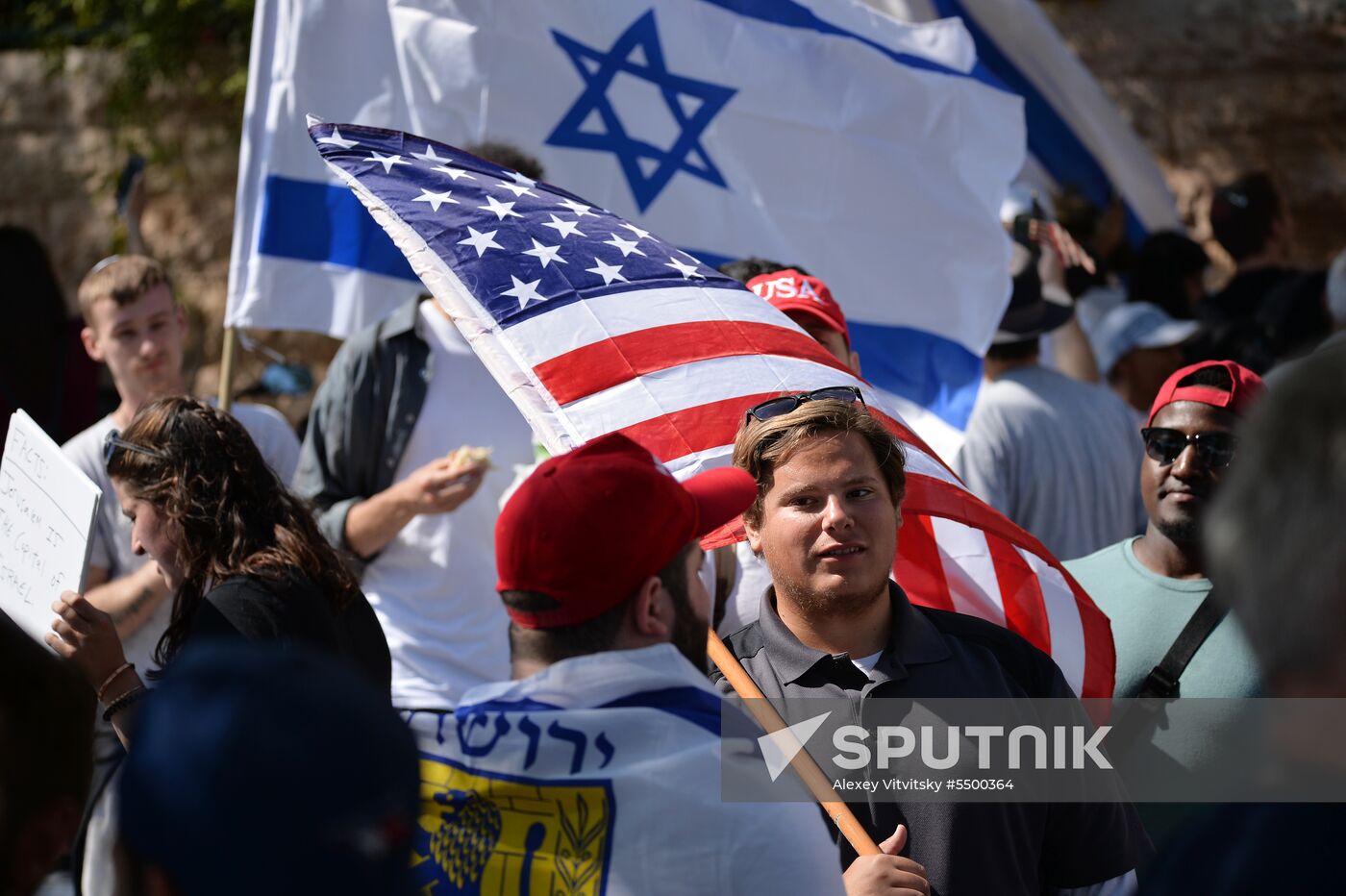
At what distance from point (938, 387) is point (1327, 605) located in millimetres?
3725

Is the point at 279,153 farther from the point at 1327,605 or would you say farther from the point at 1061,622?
the point at 1327,605

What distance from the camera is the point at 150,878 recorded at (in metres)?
1.43

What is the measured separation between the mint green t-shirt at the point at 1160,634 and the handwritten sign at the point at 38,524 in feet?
7.33

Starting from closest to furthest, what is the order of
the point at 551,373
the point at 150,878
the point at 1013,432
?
the point at 150,878 < the point at 551,373 < the point at 1013,432

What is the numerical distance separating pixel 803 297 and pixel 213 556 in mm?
1696

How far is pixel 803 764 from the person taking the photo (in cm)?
256

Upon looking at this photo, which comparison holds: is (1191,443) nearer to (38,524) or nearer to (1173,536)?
(1173,536)

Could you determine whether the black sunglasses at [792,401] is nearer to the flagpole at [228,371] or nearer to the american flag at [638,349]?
the american flag at [638,349]

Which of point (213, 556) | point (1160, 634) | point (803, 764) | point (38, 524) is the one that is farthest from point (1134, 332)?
point (38, 524)

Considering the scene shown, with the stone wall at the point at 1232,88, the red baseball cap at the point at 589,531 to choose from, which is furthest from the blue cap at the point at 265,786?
the stone wall at the point at 1232,88

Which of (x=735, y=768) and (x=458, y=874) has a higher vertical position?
(x=735, y=768)

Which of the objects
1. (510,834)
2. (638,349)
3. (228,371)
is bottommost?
(228,371)

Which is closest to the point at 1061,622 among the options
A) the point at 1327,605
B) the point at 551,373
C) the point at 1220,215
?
the point at 551,373

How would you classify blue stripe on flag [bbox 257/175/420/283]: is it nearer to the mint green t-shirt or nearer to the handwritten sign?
the handwritten sign
